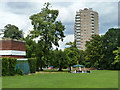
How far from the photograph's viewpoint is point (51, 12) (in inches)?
1986

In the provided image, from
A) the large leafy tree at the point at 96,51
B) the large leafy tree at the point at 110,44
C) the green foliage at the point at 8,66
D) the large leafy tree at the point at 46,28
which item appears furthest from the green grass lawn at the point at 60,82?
the large leafy tree at the point at 96,51

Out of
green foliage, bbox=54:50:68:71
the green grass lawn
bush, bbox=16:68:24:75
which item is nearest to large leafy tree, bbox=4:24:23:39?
green foliage, bbox=54:50:68:71

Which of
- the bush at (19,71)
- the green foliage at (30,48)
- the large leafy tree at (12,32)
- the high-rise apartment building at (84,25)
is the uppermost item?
the high-rise apartment building at (84,25)

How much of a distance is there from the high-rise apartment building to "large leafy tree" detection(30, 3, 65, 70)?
8335 centimetres

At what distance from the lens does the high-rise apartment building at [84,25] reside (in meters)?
133

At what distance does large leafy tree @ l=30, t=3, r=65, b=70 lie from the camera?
48.6 meters

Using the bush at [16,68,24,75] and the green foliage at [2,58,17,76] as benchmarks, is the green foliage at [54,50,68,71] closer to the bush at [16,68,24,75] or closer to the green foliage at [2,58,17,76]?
the bush at [16,68,24,75]

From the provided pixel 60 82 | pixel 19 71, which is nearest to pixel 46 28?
pixel 19 71

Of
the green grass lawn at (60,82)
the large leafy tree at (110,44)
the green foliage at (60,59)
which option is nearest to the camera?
the green grass lawn at (60,82)

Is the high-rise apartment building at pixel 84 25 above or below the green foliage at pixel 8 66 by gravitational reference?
above

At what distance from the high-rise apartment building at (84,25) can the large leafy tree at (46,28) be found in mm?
83354

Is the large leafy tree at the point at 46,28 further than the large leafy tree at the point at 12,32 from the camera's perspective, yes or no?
No

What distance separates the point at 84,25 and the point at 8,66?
108 metres

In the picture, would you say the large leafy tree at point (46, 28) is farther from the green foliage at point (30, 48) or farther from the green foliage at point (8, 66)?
the green foliage at point (8, 66)
